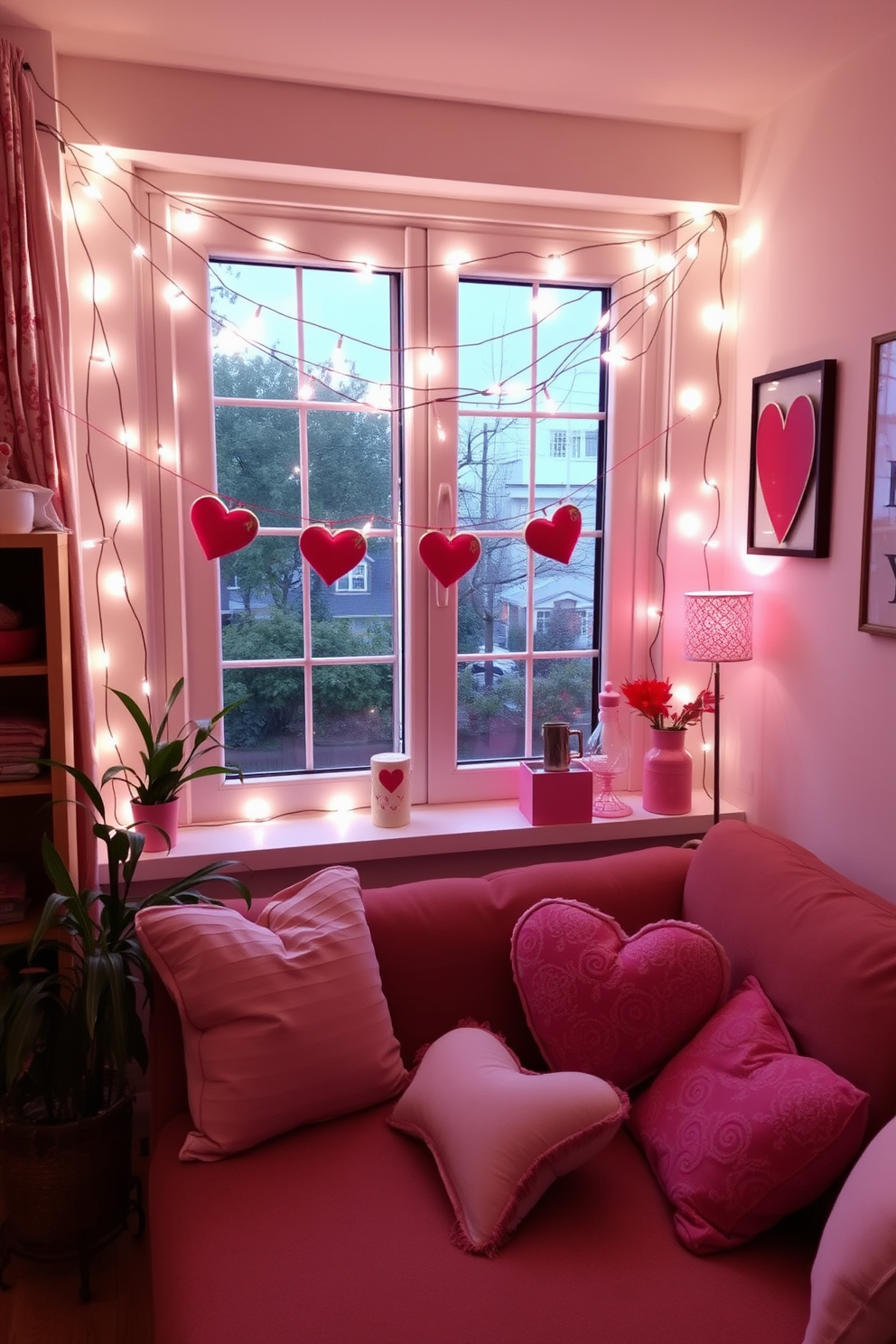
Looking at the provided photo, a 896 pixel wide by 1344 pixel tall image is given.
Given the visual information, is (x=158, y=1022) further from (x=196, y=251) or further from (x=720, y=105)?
(x=720, y=105)

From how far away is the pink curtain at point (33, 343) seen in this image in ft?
6.80

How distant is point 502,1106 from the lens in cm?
164

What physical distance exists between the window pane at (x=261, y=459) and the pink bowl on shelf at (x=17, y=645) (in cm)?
69

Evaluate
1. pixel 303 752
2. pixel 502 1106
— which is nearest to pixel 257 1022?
pixel 502 1106

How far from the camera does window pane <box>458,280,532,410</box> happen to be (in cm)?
272

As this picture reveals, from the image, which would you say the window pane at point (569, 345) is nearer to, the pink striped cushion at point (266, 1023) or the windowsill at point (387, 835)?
the windowsill at point (387, 835)

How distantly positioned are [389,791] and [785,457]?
132 cm

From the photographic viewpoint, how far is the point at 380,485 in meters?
2.71

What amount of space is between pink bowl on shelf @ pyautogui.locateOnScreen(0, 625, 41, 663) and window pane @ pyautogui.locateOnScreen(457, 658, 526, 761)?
1167 mm

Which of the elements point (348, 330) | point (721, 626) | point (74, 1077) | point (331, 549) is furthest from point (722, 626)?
point (74, 1077)

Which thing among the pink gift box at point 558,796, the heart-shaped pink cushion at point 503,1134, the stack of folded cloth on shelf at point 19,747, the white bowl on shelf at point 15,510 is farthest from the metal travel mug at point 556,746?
the white bowl on shelf at point 15,510

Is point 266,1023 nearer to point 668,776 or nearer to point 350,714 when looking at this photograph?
point 350,714

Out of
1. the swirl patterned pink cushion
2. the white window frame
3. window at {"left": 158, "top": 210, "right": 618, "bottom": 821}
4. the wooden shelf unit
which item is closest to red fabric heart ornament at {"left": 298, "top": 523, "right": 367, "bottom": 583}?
window at {"left": 158, "top": 210, "right": 618, "bottom": 821}

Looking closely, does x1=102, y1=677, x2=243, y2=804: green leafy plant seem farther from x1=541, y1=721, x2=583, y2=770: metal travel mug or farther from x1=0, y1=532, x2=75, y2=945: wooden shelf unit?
x1=541, y1=721, x2=583, y2=770: metal travel mug
